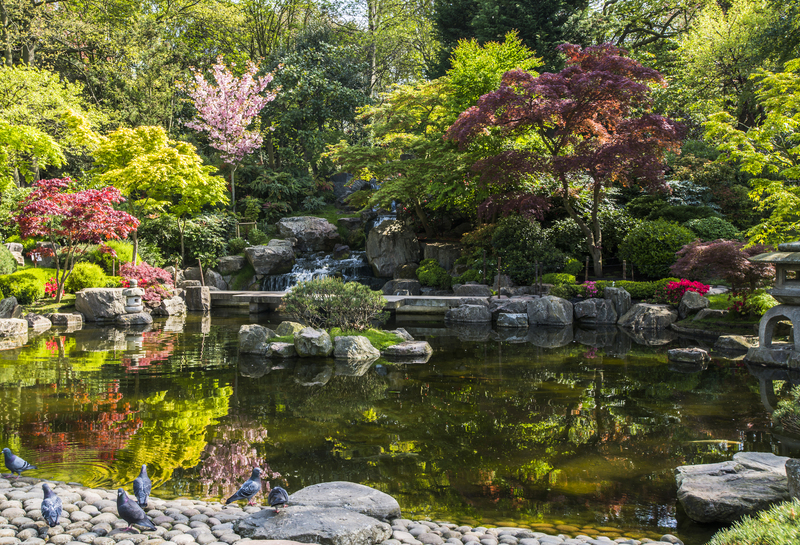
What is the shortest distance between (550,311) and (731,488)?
9.44 m

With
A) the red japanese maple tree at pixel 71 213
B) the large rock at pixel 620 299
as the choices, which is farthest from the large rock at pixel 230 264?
the large rock at pixel 620 299

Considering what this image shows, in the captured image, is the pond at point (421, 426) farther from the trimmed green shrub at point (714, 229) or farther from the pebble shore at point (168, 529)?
the trimmed green shrub at point (714, 229)

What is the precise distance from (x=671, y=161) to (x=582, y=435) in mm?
16605

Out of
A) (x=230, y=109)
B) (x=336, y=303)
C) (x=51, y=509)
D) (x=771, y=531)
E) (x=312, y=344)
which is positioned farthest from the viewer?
(x=230, y=109)

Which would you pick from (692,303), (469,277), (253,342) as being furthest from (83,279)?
(692,303)

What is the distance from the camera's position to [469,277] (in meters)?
16.2

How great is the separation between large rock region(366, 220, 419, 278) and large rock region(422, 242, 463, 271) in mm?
840

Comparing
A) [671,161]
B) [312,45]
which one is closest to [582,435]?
[671,161]

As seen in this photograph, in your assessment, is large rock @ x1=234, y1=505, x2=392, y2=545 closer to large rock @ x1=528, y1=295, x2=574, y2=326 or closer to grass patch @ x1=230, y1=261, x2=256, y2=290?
large rock @ x1=528, y1=295, x2=574, y2=326

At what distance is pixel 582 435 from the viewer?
17.9 ft

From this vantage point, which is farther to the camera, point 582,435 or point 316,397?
point 316,397

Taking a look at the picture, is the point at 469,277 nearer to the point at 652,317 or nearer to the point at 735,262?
the point at 652,317

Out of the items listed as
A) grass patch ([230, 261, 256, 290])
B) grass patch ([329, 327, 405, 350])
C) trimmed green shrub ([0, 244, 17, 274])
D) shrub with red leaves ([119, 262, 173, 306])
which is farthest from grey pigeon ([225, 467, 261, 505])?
grass patch ([230, 261, 256, 290])

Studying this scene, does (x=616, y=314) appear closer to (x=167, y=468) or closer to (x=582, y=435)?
(x=582, y=435)
